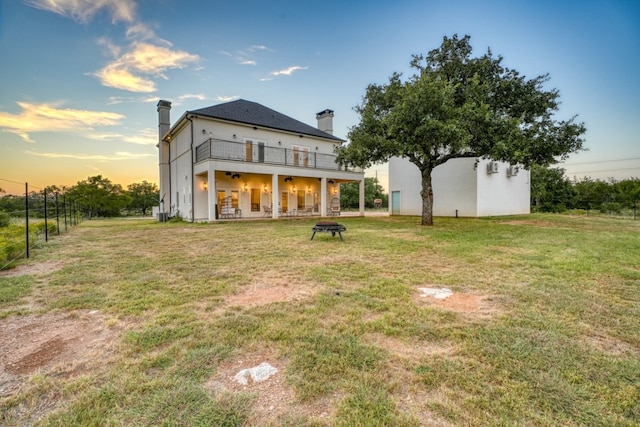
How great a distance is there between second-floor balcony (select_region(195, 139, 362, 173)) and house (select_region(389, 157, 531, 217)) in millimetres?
4059

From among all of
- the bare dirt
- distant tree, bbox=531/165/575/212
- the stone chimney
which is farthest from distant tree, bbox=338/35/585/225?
distant tree, bbox=531/165/575/212

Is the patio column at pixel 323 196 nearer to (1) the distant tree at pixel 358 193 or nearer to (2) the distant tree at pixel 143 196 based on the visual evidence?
(1) the distant tree at pixel 358 193

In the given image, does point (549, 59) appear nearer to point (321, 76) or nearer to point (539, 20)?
point (539, 20)

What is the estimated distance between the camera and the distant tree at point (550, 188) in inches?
1149

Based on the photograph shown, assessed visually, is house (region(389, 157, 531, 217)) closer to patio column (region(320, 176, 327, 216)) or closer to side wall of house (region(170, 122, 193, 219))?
patio column (region(320, 176, 327, 216))

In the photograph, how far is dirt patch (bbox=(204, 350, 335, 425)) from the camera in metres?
1.58

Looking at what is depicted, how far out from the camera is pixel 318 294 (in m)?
3.69

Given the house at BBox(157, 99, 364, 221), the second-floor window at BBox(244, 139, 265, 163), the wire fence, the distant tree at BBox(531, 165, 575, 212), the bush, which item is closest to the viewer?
the wire fence

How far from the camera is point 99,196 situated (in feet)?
101

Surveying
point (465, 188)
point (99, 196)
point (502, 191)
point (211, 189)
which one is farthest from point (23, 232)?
point (99, 196)

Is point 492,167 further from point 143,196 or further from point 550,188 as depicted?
point 143,196

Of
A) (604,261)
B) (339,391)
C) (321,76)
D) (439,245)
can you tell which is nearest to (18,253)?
(339,391)

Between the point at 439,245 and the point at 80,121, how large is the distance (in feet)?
64.0

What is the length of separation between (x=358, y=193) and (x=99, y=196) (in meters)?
→ 30.5
